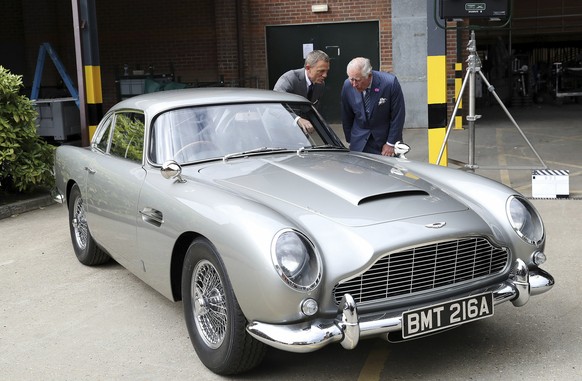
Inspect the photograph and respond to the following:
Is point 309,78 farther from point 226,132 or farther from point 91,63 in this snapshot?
point 91,63

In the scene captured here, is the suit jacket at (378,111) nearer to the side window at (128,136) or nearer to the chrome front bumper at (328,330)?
the side window at (128,136)

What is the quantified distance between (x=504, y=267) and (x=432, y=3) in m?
4.93

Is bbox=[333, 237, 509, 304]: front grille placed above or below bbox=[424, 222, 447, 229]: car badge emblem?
below

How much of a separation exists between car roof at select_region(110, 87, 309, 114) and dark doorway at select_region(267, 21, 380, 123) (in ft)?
38.2

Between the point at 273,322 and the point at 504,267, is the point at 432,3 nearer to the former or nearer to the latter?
the point at 504,267

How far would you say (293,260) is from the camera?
340 cm

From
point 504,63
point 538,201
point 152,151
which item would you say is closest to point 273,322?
point 152,151

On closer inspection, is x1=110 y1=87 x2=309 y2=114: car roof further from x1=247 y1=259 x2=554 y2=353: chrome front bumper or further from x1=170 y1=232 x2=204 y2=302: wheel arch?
x1=247 y1=259 x2=554 y2=353: chrome front bumper

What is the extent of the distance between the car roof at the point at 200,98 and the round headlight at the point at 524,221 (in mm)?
1861

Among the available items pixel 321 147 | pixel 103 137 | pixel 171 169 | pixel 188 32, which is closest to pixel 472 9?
pixel 321 147

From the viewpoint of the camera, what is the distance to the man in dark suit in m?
6.85

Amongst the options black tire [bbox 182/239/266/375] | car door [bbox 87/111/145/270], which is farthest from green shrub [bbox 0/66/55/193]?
black tire [bbox 182/239/266/375]

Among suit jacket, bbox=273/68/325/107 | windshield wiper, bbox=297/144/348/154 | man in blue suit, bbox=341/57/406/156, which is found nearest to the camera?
windshield wiper, bbox=297/144/348/154

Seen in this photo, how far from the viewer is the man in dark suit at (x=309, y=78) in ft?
22.5
